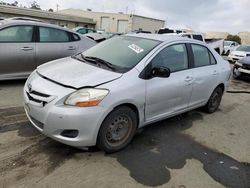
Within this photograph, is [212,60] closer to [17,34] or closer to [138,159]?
[138,159]

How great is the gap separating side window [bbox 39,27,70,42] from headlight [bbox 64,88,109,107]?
391 cm

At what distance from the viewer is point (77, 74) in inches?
144

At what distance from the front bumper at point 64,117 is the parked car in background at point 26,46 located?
3184 mm

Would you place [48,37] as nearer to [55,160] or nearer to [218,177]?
[55,160]

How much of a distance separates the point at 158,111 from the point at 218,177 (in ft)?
4.31

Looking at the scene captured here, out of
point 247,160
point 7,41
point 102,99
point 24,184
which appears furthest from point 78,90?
point 7,41

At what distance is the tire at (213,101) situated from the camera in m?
5.75

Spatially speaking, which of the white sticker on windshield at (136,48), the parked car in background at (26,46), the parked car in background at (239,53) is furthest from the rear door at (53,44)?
the parked car in background at (239,53)

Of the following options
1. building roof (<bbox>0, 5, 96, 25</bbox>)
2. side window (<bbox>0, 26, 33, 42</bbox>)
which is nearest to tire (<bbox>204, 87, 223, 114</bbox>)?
side window (<bbox>0, 26, 33, 42</bbox>)

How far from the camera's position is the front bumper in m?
3.23

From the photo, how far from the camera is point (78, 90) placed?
3322mm

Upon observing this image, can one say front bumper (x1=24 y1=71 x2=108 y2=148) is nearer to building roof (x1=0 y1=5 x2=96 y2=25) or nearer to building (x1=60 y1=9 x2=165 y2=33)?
building roof (x1=0 y1=5 x2=96 y2=25)

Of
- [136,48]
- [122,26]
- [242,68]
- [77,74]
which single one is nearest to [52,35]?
[136,48]

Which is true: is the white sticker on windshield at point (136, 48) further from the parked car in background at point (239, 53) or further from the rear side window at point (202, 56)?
the parked car in background at point (239, 53)
